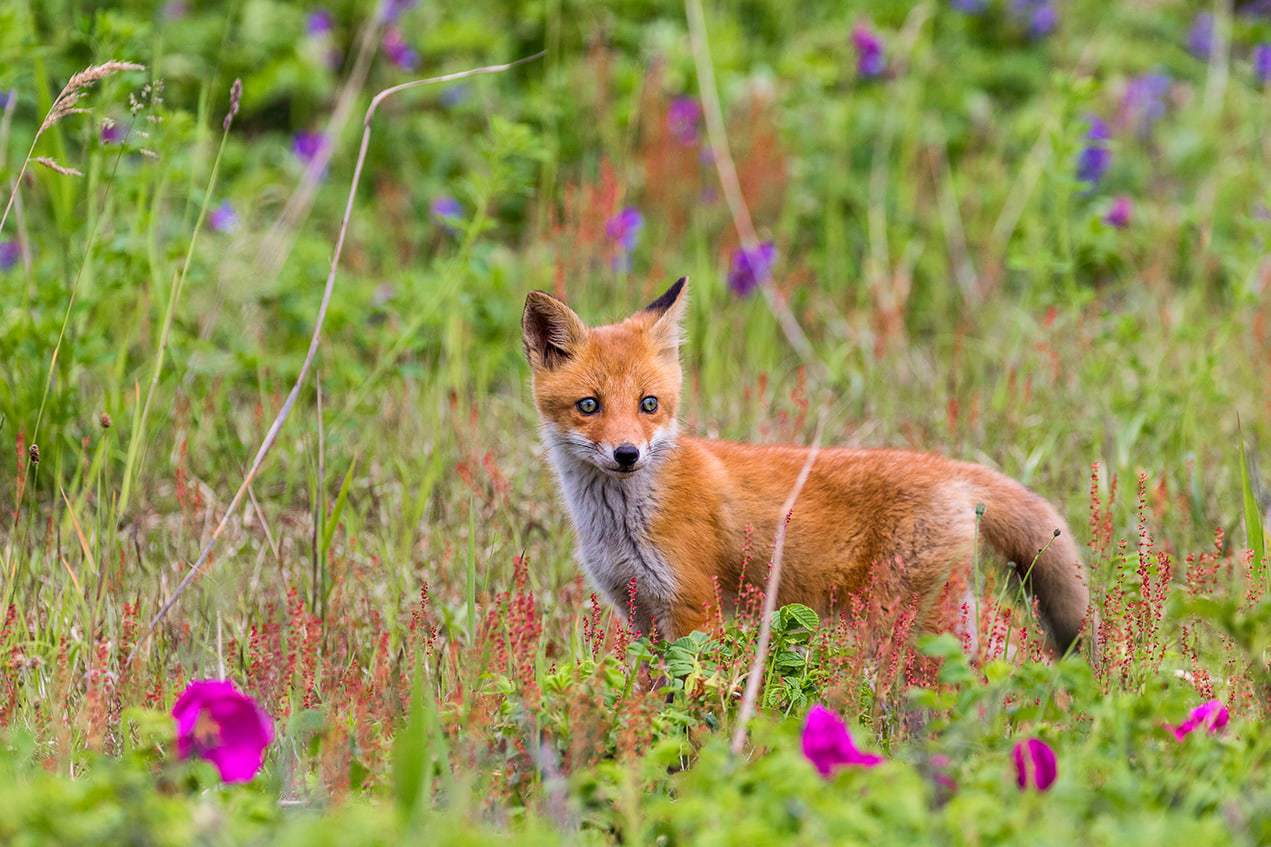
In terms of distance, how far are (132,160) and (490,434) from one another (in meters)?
3.45

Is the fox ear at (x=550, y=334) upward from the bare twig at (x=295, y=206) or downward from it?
downward

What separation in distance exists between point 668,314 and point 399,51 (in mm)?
3985

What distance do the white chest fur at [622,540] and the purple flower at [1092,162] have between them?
4.82m

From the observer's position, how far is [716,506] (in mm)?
4973

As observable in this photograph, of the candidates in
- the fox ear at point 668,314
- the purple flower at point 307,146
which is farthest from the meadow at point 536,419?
the fox ear at point 668,314

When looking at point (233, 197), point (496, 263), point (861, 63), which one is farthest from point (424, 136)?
point (861, 63)

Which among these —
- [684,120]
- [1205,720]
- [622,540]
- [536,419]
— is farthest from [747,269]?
[1205,720]

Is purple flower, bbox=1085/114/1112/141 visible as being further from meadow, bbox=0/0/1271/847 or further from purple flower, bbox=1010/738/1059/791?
purple flower, bbox=1010/738/1059/791

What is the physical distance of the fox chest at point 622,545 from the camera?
4.82m

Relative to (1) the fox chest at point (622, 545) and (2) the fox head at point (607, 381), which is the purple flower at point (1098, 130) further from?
(1) the fox chest at point (622, 545)

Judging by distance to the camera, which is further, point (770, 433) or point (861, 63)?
point (861, 63)

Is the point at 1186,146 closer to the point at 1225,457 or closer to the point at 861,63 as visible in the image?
the point at 861,63

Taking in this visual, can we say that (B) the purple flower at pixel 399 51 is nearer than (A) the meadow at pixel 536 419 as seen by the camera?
No

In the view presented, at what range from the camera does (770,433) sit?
21.4 ft
